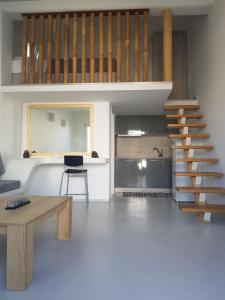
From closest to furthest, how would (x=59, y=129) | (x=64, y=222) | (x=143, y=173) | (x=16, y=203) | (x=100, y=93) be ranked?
1. (x=16, y=203)
2. (x=64, y=222)
3. (x=100, y=93)
4. (x=59, y=129)
5. (x=143, y=173)

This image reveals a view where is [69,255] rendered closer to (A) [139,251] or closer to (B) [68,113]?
(A) [139,251]

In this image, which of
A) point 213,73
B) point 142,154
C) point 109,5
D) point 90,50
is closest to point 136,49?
point 90,50

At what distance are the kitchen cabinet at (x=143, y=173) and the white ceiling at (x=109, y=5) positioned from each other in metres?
3.54

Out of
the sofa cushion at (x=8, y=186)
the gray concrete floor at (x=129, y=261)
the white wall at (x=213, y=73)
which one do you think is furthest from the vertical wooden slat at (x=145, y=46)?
the sofa cushion at (x=8, y=186)

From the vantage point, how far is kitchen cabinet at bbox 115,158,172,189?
6.77m

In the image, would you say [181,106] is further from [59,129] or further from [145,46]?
[59,129]

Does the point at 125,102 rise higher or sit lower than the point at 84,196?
higher

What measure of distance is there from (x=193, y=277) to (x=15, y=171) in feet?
10.9

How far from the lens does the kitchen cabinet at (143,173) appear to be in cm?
677

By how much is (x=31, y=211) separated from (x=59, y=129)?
12.5 ft

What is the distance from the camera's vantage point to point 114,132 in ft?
22.2

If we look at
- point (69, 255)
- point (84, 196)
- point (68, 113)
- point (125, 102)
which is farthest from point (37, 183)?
point (69, 255)

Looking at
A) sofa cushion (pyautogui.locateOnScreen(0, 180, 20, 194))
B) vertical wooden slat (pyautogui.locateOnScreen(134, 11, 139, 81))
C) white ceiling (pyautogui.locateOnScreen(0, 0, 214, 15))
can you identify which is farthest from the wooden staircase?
sofa cushion (pyautogui.locateOnScreen(0, 180, 20, 194))

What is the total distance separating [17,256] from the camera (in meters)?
1.65
